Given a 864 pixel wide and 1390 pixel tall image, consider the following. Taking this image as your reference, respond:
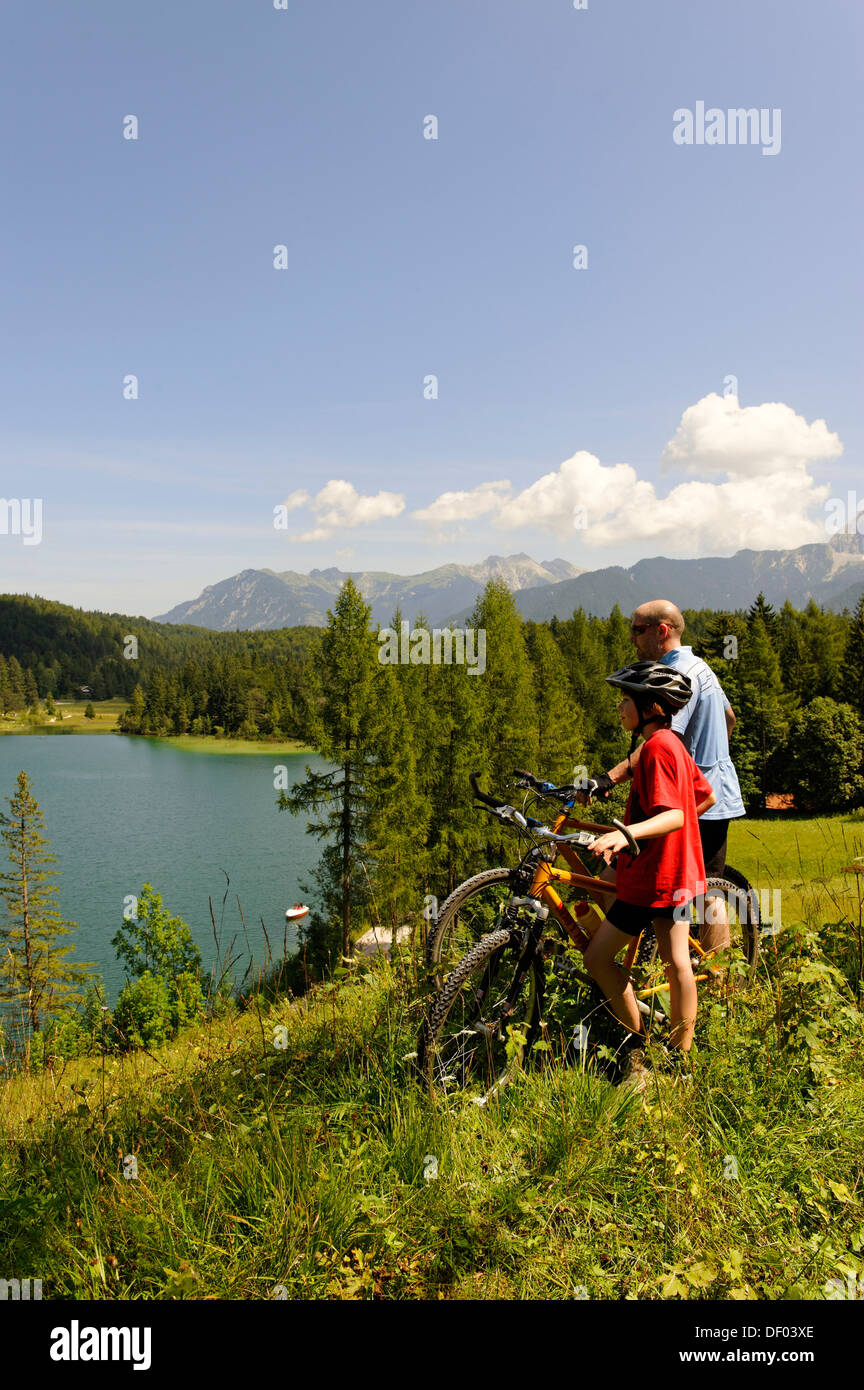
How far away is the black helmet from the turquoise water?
7.87m

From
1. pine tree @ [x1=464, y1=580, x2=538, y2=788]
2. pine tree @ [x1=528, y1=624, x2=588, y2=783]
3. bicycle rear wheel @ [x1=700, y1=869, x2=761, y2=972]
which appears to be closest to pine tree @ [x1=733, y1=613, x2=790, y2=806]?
pine tree @ [x1=528, y1=624, x2=588, y2=783]

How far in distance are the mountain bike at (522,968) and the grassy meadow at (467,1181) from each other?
20 centimetres

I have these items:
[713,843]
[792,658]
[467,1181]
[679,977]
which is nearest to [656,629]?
[713,843]

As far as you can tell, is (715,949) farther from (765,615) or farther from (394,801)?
(765,615)

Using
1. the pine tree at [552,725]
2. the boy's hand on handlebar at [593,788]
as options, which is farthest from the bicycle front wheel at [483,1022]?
the pine tree at [552,725]

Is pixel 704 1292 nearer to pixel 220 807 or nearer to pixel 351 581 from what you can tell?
pixel 351 581

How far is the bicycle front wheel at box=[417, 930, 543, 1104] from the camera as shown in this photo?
3074 mm

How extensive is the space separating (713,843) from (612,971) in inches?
55.7

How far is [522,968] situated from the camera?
340 cm

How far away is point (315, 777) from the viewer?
2477 centimetres

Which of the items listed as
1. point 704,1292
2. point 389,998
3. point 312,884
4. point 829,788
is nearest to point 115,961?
point 312,884

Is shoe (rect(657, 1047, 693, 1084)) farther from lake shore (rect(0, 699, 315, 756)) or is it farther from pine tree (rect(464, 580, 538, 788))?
lake shore (rect(0, 699, 315, 756))

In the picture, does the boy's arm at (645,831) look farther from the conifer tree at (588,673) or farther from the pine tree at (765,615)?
the pine tree at (765,615)

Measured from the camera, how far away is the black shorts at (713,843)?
4.36 metres
